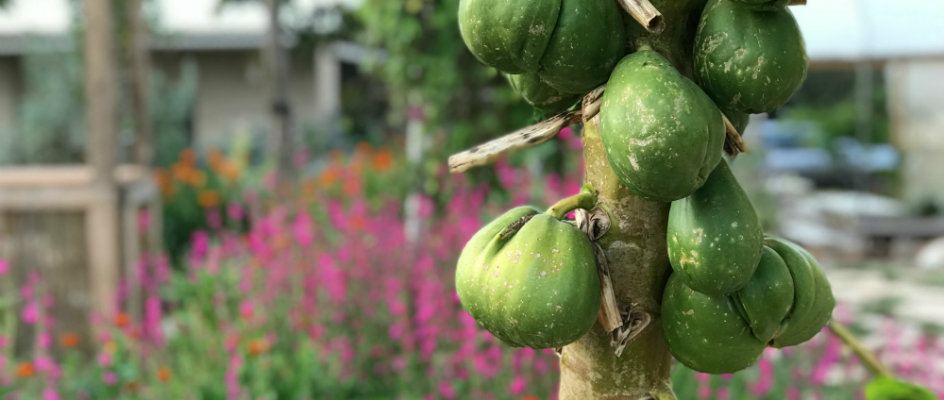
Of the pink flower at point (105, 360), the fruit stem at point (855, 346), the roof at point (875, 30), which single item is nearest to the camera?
the fruit stem at point (855, 346)

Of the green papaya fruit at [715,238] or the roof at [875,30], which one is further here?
Result: the roof at [875,30]

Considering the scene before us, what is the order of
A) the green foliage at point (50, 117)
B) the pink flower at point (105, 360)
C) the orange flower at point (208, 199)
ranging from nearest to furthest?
the pink flower at point (105, 360)
the orange flower at point (208, 199)
the green foliage at point (50, 117)

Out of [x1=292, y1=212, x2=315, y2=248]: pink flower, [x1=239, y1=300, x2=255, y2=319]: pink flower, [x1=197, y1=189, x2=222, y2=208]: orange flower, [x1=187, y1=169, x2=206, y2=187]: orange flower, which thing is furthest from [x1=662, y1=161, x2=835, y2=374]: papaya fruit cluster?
[x1=187, y1=169, x2=206, y2=187]: orange flower

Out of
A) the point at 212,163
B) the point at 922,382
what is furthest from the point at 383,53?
the point at 922,382

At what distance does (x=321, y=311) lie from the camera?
164 inches

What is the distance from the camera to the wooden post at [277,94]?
5.59m

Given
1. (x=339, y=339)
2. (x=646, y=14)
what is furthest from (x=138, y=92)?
(x=646, y=14)

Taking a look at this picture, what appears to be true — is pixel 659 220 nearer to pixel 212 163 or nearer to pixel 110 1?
pixel 110 1

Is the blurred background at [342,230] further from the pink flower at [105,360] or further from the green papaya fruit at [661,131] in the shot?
the green papaya fruit at [661,131]

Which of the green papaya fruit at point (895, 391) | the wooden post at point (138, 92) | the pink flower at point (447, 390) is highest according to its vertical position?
the green papaya fruit at point (895, 391)

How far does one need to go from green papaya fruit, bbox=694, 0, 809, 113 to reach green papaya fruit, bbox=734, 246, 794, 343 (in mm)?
158

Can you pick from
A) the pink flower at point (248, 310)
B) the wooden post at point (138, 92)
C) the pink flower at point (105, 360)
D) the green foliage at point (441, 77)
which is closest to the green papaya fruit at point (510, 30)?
the pink flower at point (248, 310)

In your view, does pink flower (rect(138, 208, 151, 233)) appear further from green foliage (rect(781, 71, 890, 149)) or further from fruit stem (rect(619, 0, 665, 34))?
green foliage (rect(781, 71, 890, 149))

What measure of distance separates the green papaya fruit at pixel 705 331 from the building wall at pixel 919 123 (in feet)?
31.7
